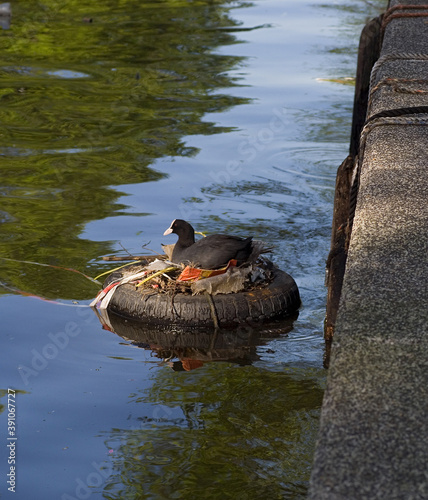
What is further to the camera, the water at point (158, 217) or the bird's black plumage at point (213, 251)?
the bird's black plumage at point (213, 251)

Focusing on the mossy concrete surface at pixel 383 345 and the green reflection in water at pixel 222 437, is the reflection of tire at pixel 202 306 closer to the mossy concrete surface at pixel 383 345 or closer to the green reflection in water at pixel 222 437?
the green reflection in water at pixel 222 437

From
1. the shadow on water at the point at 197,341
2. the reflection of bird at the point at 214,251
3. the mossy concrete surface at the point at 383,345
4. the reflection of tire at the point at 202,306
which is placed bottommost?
the shadow on water at the point at 197,341

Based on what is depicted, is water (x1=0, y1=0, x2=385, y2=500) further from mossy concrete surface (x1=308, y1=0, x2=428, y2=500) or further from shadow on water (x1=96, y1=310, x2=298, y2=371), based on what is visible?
mossy concrete surface (x1=308, y1=0, x2=428, y2=500)

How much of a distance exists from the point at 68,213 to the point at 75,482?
180 inches

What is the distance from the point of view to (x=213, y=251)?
6.15 metres

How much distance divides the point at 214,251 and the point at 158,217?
2.31m

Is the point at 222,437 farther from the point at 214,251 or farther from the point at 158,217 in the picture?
the point at 158,217

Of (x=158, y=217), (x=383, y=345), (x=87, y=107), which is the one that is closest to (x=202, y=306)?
(x=158, y=217)

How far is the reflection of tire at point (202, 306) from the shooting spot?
5.98m

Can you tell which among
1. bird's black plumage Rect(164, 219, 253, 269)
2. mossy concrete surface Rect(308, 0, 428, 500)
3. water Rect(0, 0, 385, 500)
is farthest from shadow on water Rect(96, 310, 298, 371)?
mossy concrete surface Rect(308, 0, 428, 500)

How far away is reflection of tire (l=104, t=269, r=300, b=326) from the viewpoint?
598 cm

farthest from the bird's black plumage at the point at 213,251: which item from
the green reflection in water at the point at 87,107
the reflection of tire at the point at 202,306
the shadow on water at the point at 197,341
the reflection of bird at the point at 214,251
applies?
the green reflection in water at the point at 87,107

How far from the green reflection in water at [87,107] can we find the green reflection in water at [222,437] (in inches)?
66.9

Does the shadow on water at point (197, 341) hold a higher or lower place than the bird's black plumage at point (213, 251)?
lower
